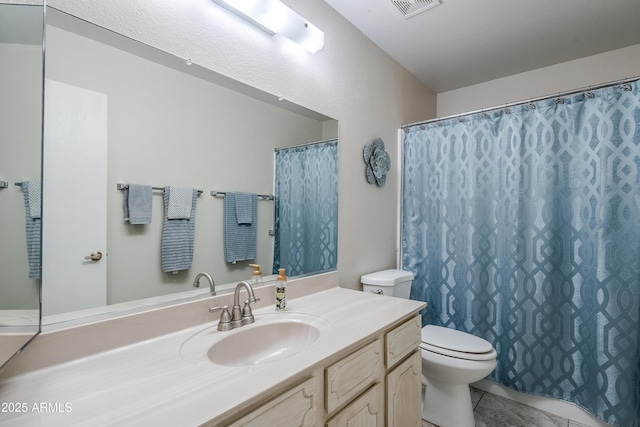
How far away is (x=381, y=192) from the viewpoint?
7.38 ft

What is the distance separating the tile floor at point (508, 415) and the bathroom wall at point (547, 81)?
7.85ft

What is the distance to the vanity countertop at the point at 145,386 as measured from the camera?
0.64m

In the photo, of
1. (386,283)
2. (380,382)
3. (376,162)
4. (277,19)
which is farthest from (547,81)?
(380,382)

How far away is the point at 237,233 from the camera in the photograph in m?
1.37

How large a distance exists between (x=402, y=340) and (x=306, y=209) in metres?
0.80

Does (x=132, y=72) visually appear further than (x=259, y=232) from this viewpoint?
No

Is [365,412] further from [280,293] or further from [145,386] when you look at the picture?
[145,386]

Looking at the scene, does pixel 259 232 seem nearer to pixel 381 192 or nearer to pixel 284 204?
pixel 284 204

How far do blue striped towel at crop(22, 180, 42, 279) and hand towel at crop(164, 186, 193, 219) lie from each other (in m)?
0.37

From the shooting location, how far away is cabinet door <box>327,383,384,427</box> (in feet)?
3.30

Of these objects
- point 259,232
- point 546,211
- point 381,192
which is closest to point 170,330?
point 259,232

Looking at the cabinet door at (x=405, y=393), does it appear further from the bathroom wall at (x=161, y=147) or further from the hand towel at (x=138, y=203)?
the hand towel at (x=138, y=203)

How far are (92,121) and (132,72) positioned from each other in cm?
23

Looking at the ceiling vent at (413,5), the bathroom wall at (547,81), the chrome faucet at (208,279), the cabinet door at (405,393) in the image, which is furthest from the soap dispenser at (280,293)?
the bathroom wall at (547,81)
